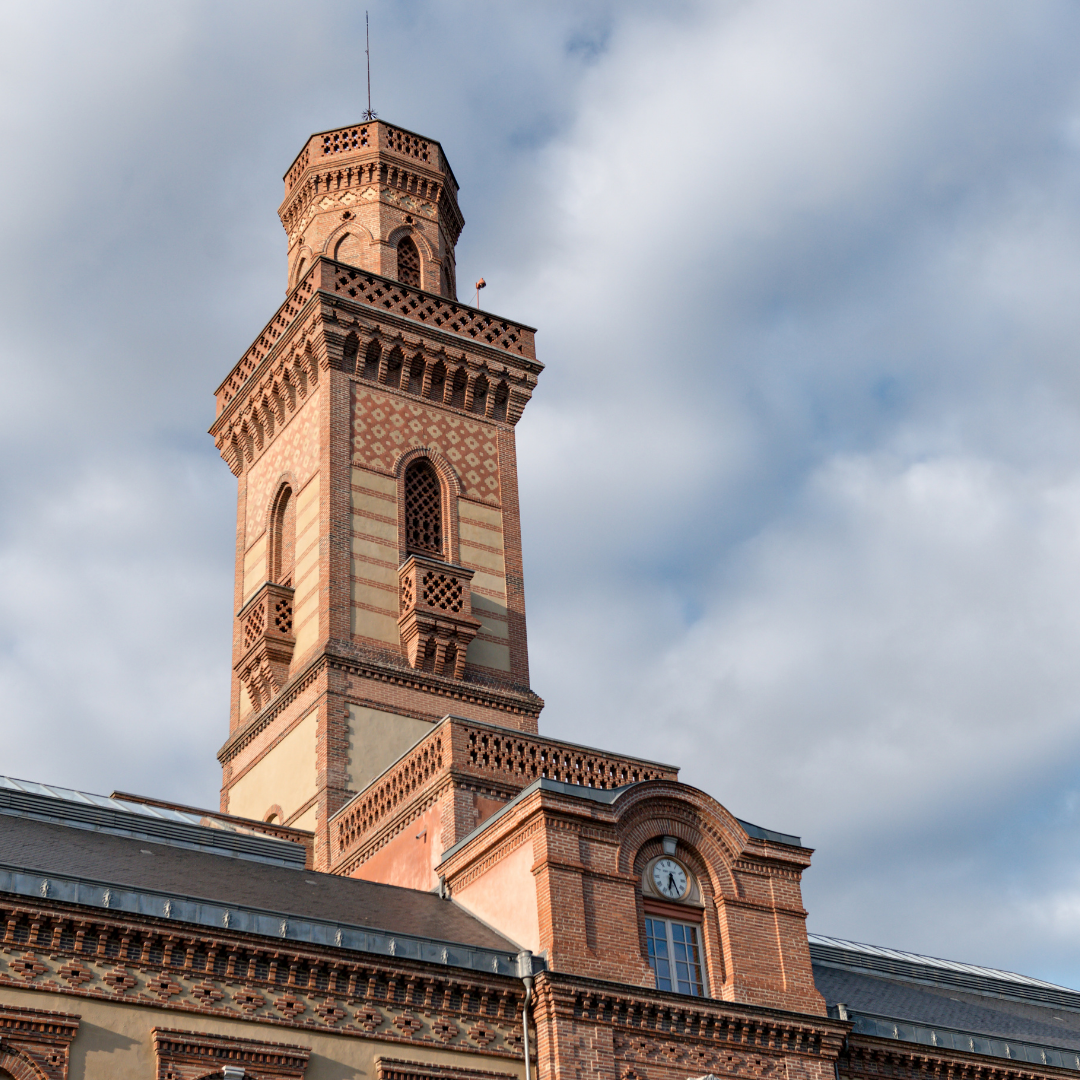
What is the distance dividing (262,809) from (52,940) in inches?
599

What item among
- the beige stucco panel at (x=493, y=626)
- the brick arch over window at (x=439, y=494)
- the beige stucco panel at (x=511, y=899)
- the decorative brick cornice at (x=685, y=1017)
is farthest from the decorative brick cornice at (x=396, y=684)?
the decorative brick cornice at (x=685, y=1017)

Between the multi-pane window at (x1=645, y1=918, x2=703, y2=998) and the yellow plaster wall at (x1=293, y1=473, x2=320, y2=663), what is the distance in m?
12.2

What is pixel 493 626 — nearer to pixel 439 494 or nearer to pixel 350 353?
pixel 439 494

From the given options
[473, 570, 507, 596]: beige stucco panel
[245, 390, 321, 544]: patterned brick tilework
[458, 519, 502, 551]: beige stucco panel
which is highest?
[245, 390, 321, 544]: patterned brick tilework

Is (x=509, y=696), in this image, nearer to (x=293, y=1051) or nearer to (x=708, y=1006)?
(x=708, y=1006)

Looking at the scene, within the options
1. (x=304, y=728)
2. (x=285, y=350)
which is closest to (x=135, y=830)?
(x=304, y=728)

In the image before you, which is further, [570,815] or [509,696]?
[509,696]

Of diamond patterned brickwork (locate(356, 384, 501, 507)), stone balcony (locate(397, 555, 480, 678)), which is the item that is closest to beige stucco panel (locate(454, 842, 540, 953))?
stone balcony (locate(397, 555, 480, 678))

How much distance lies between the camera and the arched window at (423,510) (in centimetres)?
3559

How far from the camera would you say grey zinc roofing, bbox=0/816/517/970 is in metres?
20.9

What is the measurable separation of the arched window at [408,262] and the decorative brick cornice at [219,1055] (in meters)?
24.1

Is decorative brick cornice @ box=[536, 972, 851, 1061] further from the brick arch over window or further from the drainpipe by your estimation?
the brick arch over window

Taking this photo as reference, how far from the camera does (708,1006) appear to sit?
74.5 ft

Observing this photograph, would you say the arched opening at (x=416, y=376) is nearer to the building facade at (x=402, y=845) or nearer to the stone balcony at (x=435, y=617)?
the building facade at (x=402, y=845)
